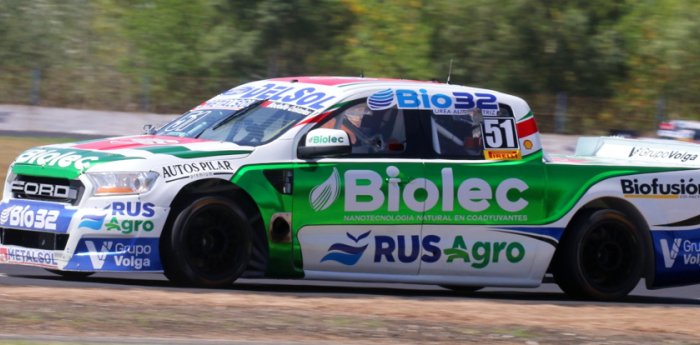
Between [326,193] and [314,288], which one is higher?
[326,193]

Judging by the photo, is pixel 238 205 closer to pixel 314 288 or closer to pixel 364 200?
pixel 364 200

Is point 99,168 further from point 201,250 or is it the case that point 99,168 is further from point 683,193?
point 683,193

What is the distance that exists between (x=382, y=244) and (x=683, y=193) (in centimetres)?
289

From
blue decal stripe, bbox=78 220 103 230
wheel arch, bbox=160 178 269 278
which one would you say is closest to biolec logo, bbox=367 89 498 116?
wheel arch, bbox=160 178 269 278

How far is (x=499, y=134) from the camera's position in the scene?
8.41 metres

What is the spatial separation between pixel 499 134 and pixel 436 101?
24.3 inches

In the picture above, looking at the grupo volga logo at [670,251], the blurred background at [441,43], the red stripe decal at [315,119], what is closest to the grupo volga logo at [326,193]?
the red stripe decal at [315,119]

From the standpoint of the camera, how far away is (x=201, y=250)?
23.9ft

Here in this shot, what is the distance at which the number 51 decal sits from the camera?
8336mm

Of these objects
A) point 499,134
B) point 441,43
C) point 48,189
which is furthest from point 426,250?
point 441,43

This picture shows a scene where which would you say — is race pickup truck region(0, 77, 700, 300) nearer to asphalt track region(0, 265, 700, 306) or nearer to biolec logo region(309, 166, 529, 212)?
biolec logo region(309, 166, 529, 212)

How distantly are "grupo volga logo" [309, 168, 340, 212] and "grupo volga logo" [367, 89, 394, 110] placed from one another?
2.24ft

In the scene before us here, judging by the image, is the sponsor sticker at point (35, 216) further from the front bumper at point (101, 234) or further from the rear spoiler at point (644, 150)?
the rear spoiler at point (644, 150)

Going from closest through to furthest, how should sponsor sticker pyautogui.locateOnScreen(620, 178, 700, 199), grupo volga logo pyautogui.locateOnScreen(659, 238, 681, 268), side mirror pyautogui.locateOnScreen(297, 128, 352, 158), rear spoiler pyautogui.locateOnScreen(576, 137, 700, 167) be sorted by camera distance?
side mirror pyautogui.locateOnScreen(297, 128, 352, 158)
sponsor sticker pyautogui.locateOnScreen(620, 178, 700, 199)
grupo volga logo pyautogui.locateOnScreen(659, 238, 681, 268)
rear spoiler pyautogui.locateOnScreen(576, 137, 700, 167)
